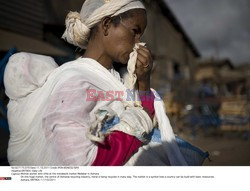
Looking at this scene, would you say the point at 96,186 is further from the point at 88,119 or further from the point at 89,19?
the point at 89,19

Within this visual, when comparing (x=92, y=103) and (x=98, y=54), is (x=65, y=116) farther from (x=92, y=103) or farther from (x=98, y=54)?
(x=98, y=54)

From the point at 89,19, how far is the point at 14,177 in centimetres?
117

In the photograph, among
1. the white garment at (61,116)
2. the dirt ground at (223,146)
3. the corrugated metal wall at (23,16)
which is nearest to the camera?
the white garment at (61,116)

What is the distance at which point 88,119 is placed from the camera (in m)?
1.27

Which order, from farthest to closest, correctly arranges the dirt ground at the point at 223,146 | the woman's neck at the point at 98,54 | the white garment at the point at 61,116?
1. the dirt ground at the point at 223,146
2. the woman's neck at the point at 98,54
3. the white garment at the point at 61,116

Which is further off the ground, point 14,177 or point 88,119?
point 88,119

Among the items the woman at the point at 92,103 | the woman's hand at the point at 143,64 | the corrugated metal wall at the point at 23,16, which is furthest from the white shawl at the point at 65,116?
the corrugated metal wall at the point at 23,16

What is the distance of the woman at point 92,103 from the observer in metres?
1.22

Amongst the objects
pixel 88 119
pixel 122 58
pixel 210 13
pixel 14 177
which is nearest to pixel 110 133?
pixel 88 119

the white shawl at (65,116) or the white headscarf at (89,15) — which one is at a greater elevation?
the white headscarf at (89,15)

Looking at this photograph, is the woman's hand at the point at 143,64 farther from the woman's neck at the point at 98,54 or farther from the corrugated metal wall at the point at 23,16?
the corrugated metal wall at the point at 23,16

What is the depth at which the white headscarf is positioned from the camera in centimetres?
143

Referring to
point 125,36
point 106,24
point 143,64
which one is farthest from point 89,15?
Result: point 143,64

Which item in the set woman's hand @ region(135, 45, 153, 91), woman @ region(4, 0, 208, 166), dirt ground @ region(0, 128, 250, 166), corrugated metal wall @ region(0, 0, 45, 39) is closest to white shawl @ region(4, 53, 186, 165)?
woman @ region(4, 0, 208, 166)
